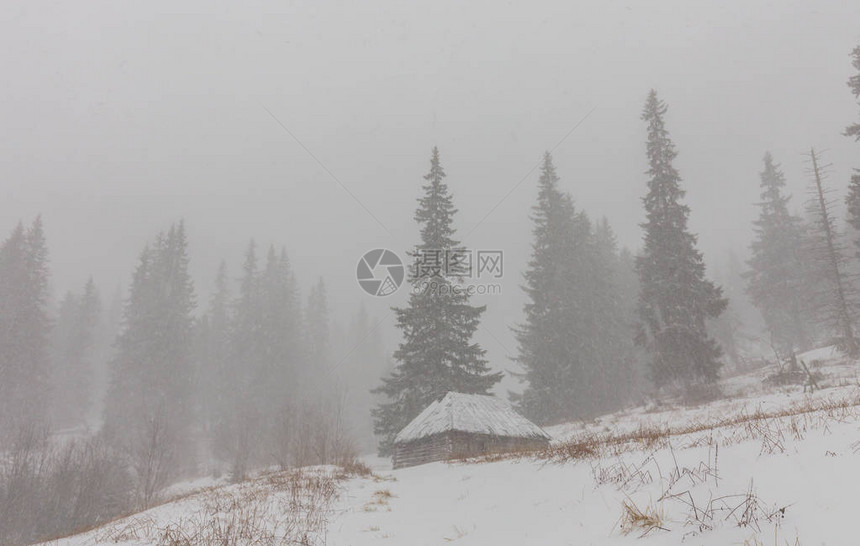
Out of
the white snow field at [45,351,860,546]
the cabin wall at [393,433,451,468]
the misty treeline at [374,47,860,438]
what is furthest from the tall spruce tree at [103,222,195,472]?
the white snow field at [45,351,860,546]

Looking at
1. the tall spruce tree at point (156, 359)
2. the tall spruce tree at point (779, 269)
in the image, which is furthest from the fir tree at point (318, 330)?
the tall spruce tree at point (779, 269)

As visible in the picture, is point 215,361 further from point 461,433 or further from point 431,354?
point 461,433

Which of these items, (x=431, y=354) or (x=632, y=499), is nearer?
(x=632, y=499)

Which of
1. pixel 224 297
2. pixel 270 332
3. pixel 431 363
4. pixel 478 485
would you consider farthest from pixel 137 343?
pixel 478 485

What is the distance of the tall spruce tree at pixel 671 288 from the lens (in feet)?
91.1

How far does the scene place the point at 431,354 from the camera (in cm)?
3050

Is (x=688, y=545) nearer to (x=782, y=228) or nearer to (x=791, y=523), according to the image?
(x=791, y=523)

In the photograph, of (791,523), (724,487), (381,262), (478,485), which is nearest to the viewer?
(791,523)

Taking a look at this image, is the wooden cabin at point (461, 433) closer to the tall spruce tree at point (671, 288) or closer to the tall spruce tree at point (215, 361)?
the tall spruce tree at point (671, 288)

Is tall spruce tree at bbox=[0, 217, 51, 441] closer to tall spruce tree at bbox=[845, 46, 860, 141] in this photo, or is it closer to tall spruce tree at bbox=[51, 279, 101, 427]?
tall spruce tree at bbox=[51, 279, 101, 427]

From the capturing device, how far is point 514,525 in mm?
7207

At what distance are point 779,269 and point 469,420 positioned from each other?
3688 centimetres

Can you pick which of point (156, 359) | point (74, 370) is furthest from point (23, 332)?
point (74, 370)

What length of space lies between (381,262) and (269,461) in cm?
2146
